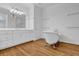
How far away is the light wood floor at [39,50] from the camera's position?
1513mm

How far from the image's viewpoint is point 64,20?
155 centimetres

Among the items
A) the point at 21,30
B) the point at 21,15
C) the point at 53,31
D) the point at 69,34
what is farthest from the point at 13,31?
the point at 69,34

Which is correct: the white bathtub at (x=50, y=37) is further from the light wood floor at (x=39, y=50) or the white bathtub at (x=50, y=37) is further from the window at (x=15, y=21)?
the window at (x=15, y=21)

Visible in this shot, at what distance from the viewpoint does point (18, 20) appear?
1586 millimetres

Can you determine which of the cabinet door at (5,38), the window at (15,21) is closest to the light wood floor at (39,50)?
the cabinet door at (5,38)

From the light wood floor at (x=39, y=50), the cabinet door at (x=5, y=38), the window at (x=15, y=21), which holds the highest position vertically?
the window at (x=15, y=21)

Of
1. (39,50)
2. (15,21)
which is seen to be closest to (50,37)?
(39,50)

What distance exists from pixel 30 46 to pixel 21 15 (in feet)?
1.66

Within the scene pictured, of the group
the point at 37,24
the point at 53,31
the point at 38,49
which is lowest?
the point at 38,49

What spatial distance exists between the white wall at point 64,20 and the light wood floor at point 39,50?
0.36 feet

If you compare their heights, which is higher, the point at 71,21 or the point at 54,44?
the point at 71,21

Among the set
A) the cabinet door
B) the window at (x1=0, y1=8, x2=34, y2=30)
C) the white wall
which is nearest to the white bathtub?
the white wall

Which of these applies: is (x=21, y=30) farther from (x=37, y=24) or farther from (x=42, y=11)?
(x=42, y=11)

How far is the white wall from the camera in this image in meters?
1.51
